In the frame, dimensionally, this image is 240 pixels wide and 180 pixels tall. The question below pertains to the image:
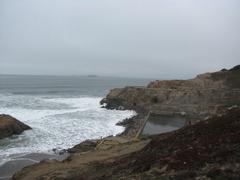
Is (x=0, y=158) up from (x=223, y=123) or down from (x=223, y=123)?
down

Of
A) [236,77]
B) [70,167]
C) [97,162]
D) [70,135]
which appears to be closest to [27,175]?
[70,167]

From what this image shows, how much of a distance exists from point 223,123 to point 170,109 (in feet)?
110

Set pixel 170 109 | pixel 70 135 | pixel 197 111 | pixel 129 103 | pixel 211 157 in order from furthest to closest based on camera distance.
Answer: pixel 129 103, pixel 170 109, pixel 197 111, pixel 70 135, pixel 211 157

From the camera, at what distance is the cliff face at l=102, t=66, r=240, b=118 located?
49969 millimetres

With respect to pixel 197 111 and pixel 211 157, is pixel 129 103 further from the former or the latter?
pixel 211 157

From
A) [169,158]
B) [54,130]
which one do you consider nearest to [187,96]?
[54,130]

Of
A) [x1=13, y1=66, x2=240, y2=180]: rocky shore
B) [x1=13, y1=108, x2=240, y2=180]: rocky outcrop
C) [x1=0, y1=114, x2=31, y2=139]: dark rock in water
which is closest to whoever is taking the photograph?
[x1=13, y1=108, x2=240, y2=180]: rocky outcrop

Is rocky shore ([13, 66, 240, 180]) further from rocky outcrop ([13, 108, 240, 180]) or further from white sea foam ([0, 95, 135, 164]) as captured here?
white sea foam ([0, 95, 135, 164])

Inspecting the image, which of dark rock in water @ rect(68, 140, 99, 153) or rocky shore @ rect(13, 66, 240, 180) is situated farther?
dark rock in water @ rect(68, 140, 99, 153)

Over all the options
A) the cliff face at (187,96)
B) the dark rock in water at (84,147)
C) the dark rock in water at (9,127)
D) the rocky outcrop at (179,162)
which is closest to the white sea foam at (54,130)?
the dark rock in water at (9,127)

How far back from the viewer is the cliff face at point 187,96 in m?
50.0

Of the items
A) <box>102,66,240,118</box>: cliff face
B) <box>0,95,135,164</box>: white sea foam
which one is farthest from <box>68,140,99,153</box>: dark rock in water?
<box>102,66,240,118</box>: cliff face

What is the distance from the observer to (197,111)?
47250 millimetres

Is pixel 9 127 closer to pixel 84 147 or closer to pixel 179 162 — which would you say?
pixel 84 147
